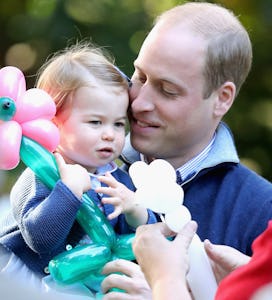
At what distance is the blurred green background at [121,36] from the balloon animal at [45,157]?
3.06m

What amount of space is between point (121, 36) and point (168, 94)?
9.66ft

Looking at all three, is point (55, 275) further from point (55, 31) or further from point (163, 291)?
point (55, 31)

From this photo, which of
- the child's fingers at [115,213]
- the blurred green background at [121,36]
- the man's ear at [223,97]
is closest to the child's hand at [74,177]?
the child's fingers at [115,213]

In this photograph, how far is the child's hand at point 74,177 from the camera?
7.21ft

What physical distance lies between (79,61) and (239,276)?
1249mm

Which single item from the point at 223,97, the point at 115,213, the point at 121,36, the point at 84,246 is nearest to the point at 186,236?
the point at 115,213

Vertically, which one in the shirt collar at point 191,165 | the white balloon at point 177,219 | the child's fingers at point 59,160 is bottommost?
the shirt collar at point 191,165

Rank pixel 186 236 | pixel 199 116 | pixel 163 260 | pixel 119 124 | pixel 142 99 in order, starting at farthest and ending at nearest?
pixel 199 116, pixel 142 99, pixel 119 124, pixel 186 236, pixel 163 260

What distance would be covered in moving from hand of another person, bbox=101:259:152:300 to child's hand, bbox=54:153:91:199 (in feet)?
0.71

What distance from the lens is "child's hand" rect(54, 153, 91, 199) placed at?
220cm

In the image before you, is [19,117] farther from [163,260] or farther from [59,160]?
[163,260]

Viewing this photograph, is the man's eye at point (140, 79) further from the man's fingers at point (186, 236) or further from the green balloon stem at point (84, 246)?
the man's fingers at point (186, 236)

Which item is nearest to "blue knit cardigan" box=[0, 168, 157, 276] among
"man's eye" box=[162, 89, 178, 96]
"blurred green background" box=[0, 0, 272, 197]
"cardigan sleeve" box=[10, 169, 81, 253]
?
"cardigan sleeve" box=[10, 169, 81, 253]

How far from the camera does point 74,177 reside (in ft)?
7.24
